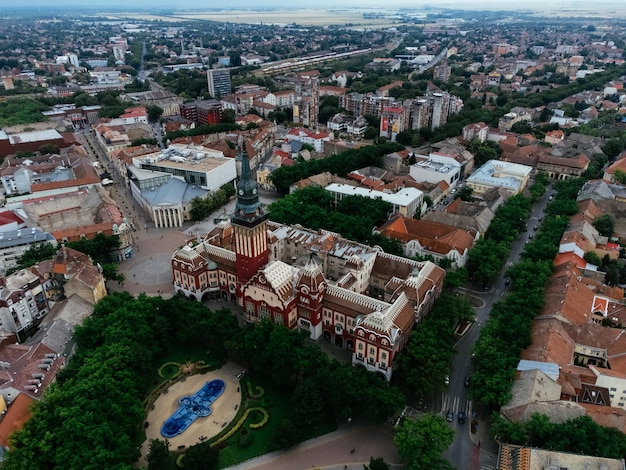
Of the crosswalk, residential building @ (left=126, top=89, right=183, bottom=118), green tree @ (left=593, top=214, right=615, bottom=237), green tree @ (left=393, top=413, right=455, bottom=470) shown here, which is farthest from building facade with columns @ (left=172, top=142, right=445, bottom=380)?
residential building @ (left=126, top=89, right=183, bottom=118)

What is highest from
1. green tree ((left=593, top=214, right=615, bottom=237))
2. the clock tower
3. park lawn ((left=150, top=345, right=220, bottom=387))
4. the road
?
the clock tower

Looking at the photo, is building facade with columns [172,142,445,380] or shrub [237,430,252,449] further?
building facade with columns [172,142,445,380]

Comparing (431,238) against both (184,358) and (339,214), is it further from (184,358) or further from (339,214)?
(184,358)

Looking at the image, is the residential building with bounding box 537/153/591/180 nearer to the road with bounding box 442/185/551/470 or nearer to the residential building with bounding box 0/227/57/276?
the road with bounding box 442/185/551/470

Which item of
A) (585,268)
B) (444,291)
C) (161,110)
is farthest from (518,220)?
(161,110)

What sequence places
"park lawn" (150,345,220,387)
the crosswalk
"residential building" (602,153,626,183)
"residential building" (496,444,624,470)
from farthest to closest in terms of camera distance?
"residential building" (602,153,626,183) → "park lawn" (150,345,220,387) → the crosswalk → "residential building" (496,444,624,470)

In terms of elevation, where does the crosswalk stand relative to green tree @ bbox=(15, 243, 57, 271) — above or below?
below

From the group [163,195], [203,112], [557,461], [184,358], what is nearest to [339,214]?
[184,358]

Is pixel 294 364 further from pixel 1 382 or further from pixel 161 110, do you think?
pixel 161 110
